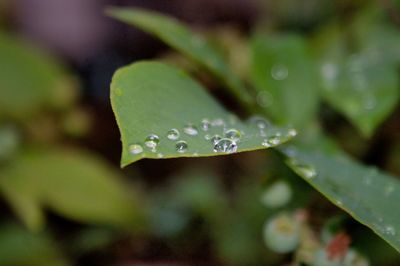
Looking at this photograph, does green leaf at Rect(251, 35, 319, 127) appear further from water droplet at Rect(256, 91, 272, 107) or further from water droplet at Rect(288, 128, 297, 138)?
water droplet at Rect(288, 128, 297, 138)

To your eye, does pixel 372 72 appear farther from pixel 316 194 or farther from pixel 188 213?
pixel 188 213

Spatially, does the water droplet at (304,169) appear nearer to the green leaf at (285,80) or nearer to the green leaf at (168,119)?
the green leaf at (168,119)

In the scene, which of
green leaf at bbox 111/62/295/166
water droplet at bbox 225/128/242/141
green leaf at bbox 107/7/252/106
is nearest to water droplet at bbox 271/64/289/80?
green leaf at bbox 107/7/252/106

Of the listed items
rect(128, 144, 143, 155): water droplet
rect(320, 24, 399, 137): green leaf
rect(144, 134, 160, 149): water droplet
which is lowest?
rect(320, 24, 399, 137): green leaf

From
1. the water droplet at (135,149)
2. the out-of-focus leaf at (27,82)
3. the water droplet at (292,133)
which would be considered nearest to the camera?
the water droplet at (135,149)

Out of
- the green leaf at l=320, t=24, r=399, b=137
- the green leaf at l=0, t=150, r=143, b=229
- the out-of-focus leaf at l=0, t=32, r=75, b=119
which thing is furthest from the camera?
the out-of-focus leaf at l=0, t=32, r=75, b=119

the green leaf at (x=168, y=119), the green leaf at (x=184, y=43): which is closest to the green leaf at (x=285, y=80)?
the green leaf at (x=184, y=43)
